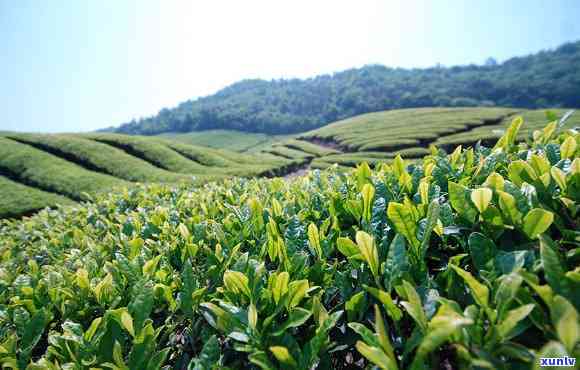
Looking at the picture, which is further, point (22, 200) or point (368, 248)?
point (22, 200)

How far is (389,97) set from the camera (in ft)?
346

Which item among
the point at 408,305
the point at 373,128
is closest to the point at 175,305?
the point at 408,305

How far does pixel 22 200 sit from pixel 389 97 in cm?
10460

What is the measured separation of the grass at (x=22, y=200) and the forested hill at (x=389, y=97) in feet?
266

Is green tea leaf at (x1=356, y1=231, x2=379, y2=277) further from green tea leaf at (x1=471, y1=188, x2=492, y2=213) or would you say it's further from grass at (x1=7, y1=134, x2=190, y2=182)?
grass at (x1=7, y1=134, x2=190, y2=182)

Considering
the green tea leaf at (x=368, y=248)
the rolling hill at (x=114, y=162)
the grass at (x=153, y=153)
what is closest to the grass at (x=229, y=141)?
the rolling hill at (x=114, y=162)

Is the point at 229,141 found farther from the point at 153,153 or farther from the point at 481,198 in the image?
the point at 481,198

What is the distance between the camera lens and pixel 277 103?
128 m

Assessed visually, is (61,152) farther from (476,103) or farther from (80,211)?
(476,103)

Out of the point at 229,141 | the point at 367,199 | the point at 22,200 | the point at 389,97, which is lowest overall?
the point at 229,141

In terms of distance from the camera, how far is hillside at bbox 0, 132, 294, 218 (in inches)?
682

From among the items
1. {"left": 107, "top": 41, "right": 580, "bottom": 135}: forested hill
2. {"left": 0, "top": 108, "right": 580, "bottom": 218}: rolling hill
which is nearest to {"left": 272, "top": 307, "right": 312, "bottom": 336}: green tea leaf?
{"left": 0, "top": 108, "right": 580, "bottom": 218}: rolling hill

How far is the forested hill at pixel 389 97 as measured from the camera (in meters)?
86.8

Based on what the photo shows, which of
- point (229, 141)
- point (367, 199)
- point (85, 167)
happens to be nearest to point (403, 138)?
point (85, 167)
